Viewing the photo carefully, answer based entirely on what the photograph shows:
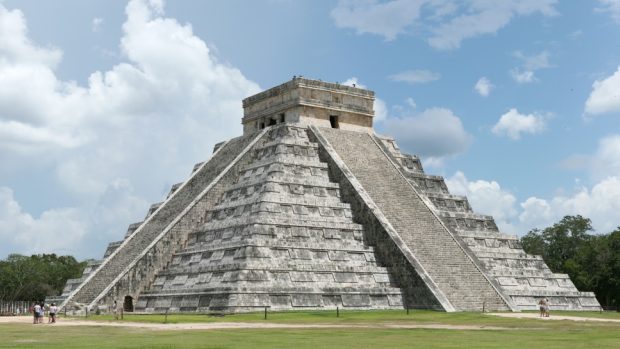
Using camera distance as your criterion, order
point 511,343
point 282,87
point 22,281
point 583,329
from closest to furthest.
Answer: point 511,343, point 583,329, point 282,87, point 22,281

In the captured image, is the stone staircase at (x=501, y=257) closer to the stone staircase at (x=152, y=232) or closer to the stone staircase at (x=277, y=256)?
the stone staircase at (x=277, y=256)

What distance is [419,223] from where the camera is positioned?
35.3 m

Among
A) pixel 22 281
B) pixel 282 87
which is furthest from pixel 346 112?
pixel 22 281

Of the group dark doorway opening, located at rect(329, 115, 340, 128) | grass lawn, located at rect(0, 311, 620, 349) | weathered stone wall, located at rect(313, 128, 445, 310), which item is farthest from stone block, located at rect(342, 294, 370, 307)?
dark doorway opening, located at rect(329, 115, 340, 128)

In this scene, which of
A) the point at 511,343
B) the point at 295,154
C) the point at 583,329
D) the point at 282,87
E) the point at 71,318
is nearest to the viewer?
the point at 511,343

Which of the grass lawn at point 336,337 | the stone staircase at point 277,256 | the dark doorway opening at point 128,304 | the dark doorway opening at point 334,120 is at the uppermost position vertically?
the dark doorway opening at point 334,120

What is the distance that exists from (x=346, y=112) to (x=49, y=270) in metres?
39.4

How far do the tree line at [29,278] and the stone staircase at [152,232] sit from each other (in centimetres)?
2992

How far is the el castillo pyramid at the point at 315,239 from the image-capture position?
3092 cm

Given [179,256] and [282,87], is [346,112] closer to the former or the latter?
[282,87]

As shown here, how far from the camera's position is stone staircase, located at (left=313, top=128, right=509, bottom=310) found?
32.1 m

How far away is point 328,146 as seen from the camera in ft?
126

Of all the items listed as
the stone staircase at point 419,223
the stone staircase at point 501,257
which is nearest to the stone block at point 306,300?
the stone staircase at point 419,223

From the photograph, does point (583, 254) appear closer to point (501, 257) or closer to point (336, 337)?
point (501, 257)
